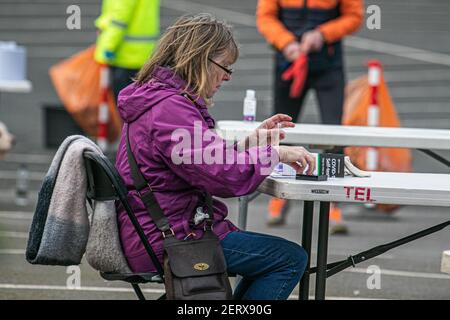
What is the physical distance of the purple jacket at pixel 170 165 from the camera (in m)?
4.14

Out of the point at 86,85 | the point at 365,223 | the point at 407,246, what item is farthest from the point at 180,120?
the point at 86,85

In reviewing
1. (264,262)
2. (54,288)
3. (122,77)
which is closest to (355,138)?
(264,262)

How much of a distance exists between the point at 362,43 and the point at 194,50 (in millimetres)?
13765

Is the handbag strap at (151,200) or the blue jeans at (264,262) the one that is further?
the blue jeans at (264,262)

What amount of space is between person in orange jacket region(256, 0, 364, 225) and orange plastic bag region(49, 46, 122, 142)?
311 cm

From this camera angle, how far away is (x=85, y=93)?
11016mm

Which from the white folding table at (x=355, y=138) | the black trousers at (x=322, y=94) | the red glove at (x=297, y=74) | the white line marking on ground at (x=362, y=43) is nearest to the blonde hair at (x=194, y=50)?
the white folding table at (x=355, y=138)

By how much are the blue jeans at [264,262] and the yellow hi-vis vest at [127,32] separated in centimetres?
508

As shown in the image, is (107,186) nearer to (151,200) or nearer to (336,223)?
(151,200)

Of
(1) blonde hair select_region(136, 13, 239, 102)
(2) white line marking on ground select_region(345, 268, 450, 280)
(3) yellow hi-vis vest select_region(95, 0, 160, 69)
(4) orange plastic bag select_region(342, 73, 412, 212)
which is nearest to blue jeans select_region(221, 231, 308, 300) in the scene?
(1) blonde hair select_region(136, 13, 239, 102)

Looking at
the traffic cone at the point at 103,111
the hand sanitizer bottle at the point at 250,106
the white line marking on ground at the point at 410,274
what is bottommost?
the white line marking on ground at the point at 410,274

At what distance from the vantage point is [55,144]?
40.0 ft

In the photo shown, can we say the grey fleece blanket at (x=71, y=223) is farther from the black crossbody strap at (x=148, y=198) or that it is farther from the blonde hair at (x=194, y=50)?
the blonde hair at (x=194, y=50)
